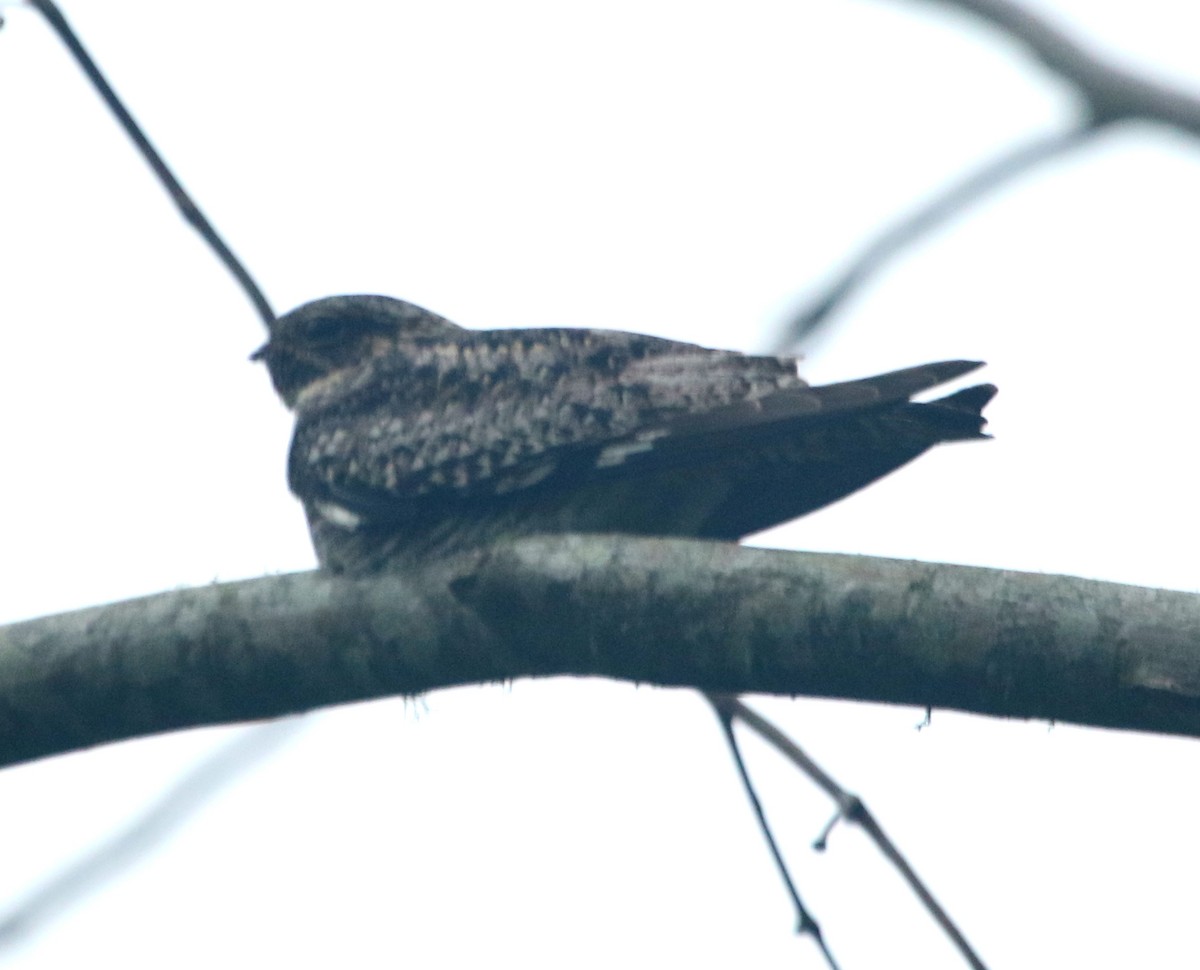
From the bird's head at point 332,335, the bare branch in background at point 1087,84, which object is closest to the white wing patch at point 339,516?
the bird's head at point 332,335

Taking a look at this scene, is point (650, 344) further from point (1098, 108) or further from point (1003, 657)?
point (1098, 108)

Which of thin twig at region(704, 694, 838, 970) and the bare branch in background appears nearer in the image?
the bare branch in background

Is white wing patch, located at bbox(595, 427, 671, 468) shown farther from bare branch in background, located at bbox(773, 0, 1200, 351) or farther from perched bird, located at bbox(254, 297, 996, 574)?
bare branch in background, located at bbox(773, 0, 1200, 351)

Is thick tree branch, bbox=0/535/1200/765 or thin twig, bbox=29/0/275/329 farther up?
thin twig, bbox=29/0/275/329

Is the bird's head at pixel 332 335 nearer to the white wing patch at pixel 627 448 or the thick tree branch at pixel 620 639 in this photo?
the white wing patch at pixel 627 448

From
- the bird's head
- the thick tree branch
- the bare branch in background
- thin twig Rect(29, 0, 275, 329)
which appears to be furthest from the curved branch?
the bird's head

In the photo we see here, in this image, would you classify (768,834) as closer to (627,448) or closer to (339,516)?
(627,448)

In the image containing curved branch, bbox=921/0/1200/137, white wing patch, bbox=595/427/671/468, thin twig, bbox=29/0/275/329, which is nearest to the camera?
curved branch, bbox=921/0/1200/137
